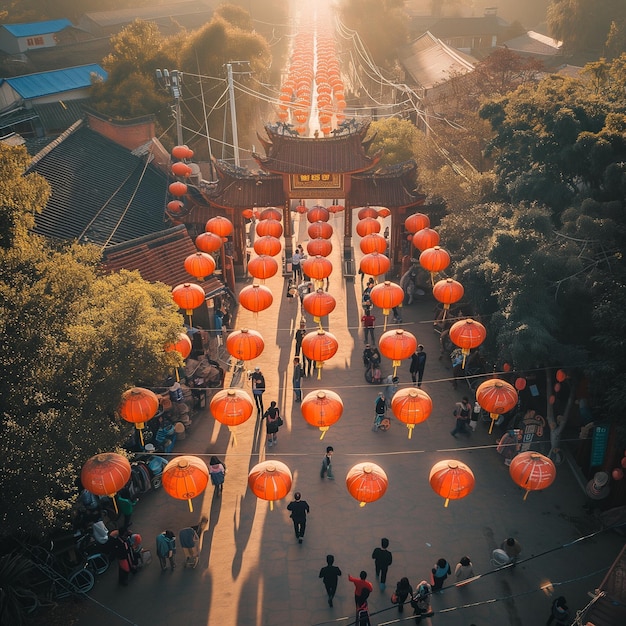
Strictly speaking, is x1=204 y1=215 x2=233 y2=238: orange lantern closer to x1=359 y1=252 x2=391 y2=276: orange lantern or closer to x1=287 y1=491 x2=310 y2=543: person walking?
x1=359 y1=252 x2=391 y2=276: orange lantern

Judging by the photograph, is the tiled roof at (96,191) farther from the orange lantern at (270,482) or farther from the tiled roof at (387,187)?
the orange lantern at (270,482)

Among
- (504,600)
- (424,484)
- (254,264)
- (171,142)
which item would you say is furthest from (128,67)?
(504,600)

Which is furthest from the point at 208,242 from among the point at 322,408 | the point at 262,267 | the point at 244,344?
the point at 322,408

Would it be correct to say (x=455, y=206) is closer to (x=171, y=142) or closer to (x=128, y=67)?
(x=171, y=142)

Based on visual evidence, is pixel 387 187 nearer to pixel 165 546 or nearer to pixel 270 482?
pixel 270 482

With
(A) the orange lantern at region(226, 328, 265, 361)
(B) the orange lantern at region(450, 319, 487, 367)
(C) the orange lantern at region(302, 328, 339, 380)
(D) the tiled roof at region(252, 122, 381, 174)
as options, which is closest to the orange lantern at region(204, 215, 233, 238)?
(D) the tiled roof at region(252, 122, 381, 174)
